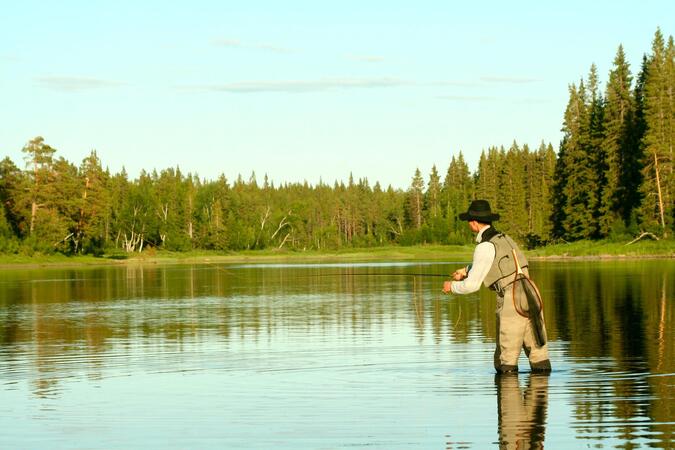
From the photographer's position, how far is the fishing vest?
13.2m

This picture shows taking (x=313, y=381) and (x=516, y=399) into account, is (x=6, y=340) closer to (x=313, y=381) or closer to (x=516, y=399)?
(x=313, y=381)

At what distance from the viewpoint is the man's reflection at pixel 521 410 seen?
10102mm

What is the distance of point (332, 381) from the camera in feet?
49.1

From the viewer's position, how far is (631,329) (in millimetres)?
22188

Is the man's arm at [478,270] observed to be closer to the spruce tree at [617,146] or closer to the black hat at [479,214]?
the black hat at [479,214]

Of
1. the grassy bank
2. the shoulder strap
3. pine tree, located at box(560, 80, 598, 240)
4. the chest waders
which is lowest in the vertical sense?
the grassy bank

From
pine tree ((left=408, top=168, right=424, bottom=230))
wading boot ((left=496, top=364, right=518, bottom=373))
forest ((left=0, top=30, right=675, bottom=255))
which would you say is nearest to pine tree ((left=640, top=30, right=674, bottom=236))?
forest ((left=0, top=30, right=675, bottom=255))

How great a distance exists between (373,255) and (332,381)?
379 feet

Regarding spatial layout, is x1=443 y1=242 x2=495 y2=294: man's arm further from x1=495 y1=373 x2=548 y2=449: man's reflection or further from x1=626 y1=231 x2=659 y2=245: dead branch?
x1=626 y1=231 x2=659 y2=245: dead branch

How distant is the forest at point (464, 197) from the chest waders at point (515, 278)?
2952 inches

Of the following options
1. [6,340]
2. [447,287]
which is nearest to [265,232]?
[6,340]

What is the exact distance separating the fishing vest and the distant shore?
232 ft

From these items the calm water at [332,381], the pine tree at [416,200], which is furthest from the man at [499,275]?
the pine tree at [416,200]

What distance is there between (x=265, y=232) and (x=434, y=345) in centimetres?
15837
